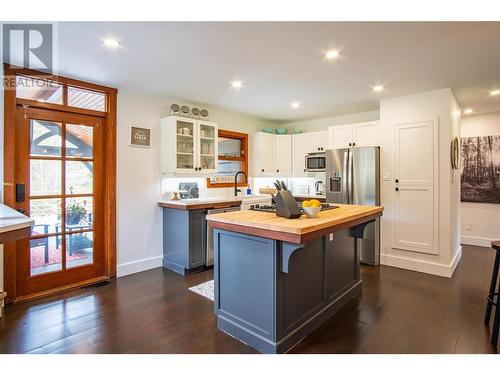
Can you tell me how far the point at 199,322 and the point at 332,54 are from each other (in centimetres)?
271

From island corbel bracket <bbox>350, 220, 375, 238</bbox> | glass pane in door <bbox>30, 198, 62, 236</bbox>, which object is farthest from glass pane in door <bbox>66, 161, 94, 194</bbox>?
island corbel bracket <bbox>350, 220, 375, 238</bbox>

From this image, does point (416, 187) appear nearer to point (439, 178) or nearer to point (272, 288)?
point (439, 178)

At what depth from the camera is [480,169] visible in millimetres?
5219

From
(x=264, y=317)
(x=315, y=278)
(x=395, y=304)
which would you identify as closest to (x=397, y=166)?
(x=395, y=304)

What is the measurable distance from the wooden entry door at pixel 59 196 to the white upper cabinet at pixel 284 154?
3.22 metres

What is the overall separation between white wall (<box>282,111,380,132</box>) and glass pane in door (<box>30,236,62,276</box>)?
179 inches

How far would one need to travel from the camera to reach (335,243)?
2654mm

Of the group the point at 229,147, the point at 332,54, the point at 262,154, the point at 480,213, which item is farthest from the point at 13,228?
the point at 480,213

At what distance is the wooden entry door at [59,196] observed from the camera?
9.84 feet

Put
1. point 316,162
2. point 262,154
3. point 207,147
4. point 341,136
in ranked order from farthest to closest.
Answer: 1. point 262,154
2. point 316,162
3. point 341,136
4. point 207,147

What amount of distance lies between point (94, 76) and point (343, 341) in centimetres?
362

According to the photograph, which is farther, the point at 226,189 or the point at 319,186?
the point at 319,186

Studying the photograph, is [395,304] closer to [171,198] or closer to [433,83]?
[433,83]

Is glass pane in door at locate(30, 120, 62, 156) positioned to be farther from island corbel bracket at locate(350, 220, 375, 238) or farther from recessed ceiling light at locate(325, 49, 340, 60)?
island corbel bracket at locate(350, 220, 375, 238)
